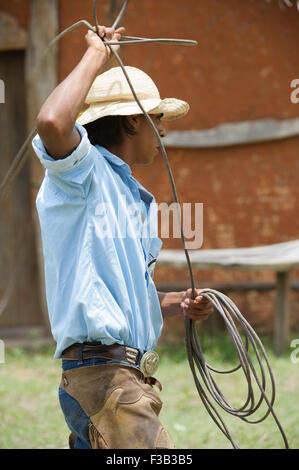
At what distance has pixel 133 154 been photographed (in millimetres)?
2316

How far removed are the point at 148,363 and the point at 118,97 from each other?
896 millimetres

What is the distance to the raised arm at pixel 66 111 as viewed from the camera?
1856 mm

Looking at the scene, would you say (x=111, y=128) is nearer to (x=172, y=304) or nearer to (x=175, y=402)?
(x=172, y=304)

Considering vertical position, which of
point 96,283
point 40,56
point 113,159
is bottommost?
point 96,283

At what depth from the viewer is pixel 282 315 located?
235 inches

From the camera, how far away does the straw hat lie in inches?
87.7

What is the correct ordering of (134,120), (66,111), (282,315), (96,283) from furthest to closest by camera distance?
(282,315) < (134,120) < (96,283) < (66,111)

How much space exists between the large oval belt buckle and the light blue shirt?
41 millimetres

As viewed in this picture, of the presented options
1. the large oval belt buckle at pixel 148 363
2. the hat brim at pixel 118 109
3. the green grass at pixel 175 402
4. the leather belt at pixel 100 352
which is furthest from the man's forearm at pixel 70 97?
the green grass at pixel 175 402

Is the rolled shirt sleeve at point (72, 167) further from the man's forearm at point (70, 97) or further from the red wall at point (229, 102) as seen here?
the red wall at point (229, 102)

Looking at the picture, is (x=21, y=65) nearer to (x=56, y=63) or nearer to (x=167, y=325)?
(x=56, y=63)

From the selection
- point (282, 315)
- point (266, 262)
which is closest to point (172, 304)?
point (266, 262)

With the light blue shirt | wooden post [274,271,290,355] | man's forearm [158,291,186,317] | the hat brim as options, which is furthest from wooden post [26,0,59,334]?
the light blue shirt

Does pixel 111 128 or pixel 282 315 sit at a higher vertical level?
pixel 111 128
